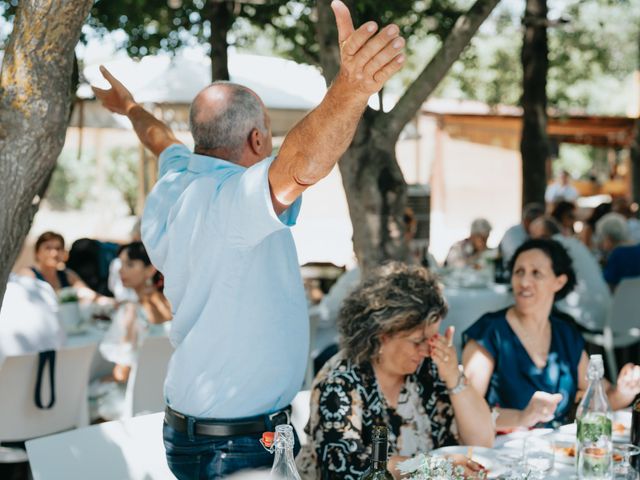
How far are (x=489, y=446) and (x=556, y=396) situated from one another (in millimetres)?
476

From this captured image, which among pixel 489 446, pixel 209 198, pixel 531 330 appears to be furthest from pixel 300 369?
pixel 531 330

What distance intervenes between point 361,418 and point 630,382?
134cm

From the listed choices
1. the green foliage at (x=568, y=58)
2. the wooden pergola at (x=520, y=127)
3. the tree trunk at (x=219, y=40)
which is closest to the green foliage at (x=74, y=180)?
the green foliage at (x=568, y=58)

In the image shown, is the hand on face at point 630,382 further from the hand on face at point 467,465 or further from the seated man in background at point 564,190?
the seated man in background at point 564,190

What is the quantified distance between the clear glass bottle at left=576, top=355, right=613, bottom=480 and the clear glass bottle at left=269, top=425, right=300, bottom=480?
108cm

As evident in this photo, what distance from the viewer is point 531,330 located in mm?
3852

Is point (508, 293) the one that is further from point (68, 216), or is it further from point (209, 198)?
point (68, 216)

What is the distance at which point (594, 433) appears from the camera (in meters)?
2.71

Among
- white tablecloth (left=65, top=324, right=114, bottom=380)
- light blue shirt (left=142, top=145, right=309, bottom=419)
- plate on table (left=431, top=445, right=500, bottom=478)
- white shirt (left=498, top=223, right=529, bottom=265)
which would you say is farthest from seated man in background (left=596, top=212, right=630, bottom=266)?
light blue shirt (left=142, top=145, right=309, bottom=419)

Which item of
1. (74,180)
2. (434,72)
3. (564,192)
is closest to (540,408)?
(434,72)

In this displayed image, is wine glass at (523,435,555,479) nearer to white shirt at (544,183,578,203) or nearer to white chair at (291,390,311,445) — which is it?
white chair at (291,390,311,445)

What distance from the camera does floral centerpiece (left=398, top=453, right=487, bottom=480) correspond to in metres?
2.31

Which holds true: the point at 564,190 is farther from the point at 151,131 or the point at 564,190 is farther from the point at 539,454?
the point at 151,131

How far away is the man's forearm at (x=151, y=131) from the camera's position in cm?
304
